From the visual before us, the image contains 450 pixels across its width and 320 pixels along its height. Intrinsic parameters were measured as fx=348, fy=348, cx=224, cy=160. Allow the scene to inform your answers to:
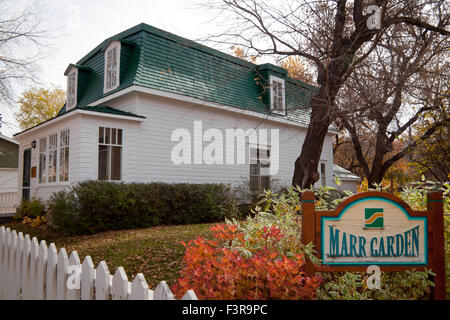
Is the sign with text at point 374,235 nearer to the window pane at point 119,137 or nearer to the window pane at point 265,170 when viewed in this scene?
the window pane at point 119,137

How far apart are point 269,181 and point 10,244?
12.4m

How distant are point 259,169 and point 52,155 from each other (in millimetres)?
7916

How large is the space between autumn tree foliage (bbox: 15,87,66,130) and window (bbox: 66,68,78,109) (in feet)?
71.4

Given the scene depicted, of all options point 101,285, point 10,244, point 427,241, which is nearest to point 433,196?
point 427,241

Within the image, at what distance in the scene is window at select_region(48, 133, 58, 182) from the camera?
1127cm

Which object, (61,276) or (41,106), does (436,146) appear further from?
(41,106)

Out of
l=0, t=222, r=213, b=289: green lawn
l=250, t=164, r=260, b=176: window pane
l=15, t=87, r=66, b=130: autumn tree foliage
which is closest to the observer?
l=0, t=222, r=213, b=289: green lawn

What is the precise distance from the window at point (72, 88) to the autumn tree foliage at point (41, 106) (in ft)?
71.4

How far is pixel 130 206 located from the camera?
940cm

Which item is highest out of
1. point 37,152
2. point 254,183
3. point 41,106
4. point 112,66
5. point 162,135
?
point 41,106

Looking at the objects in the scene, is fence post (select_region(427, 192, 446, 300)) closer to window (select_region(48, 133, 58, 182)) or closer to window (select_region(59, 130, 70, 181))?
window (select_region(59, 130, 70, 181))

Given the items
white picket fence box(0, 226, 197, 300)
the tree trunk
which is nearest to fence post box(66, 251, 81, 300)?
white picket fence box(0, 226, 197, 300)

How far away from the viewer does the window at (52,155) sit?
444 inches

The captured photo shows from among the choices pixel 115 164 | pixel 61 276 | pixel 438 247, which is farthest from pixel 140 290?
pixel 115 164
